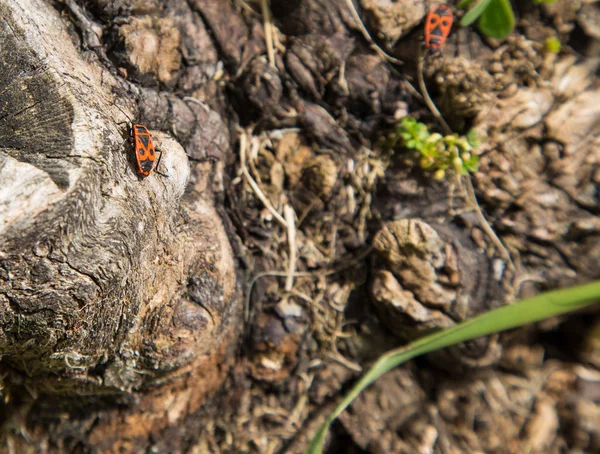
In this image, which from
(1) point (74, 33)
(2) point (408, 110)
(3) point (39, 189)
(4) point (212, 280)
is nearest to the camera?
(3) point (39, 189)

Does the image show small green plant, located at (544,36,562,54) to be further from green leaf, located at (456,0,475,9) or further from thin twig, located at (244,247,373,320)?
thin twig, located at (244,247,373,320)

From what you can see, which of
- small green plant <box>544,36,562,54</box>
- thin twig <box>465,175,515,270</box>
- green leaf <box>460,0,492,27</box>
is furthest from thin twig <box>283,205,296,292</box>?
small green plant <box>544,36,562,54</box>

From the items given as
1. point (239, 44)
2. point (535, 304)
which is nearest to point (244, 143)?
point (239, 44)

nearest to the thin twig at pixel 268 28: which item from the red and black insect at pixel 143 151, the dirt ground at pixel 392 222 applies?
the dirt ground at pixel 392 222

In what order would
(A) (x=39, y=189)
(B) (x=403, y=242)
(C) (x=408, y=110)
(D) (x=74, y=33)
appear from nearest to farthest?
(A) (x=39, y=189), (D) (x=74, y=33), (B) (x=403, y=242), (C) (x=408, y=110)

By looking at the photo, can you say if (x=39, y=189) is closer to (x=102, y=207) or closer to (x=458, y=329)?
(x=102, y=207)

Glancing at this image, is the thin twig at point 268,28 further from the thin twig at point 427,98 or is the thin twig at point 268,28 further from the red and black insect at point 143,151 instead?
the red and black insect at point 143,151

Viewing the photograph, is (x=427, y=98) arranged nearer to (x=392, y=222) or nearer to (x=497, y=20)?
(x=497, y=20)
